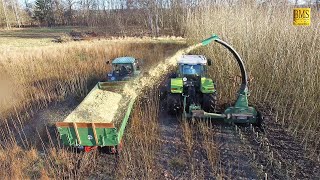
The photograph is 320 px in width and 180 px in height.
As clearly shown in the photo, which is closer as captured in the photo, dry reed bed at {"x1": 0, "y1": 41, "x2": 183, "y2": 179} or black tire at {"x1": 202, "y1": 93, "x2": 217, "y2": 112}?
dry reed bed at {"x1": 0, "y1": 41, "x2": 183, "y2": 179}

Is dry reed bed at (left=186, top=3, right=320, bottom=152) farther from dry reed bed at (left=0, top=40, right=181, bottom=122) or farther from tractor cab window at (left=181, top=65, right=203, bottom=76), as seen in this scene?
dry reed bed at (left=0, top=40, right=181, bottom=122)

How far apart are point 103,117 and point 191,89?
2.11m

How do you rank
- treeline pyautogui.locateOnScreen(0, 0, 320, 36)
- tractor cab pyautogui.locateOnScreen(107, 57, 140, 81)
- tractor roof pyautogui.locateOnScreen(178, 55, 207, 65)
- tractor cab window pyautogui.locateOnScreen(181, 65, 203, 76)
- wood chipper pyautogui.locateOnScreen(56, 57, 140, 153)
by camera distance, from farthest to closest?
treeline pyautogui.locateOnScreen(0, 0, 320, 36)
tractor cab pyautogui.locateOnScreen(107, 57, 140, 81)
tractor cab window pyautogui.locateOnScreen(181, 65, 203, 76)
tractor roof pyautogui.locateOnScreen(178, 55, 207, 65)
wood chipper pyautogui.locateOnScreen(56, 57, 140, 153)

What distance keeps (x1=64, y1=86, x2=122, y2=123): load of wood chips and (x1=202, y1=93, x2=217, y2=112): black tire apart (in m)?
2.04

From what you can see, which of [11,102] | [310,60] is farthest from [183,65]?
[11,102]

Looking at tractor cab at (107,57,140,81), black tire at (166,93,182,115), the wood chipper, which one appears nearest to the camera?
the wood chipper

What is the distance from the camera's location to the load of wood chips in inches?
206

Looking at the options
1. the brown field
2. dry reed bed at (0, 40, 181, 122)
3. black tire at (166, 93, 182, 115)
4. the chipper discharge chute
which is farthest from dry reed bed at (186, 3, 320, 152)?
dry reed bed at (0, 40, 181, 122)

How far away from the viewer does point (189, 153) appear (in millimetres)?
4578

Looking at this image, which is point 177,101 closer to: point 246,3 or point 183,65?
point 183,65

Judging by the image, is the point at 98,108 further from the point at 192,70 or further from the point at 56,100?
the point at 56,100

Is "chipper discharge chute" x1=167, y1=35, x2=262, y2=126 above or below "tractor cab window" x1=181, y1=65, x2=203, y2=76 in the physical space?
below

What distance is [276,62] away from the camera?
6316 mm

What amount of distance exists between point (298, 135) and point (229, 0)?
18.1 ft
